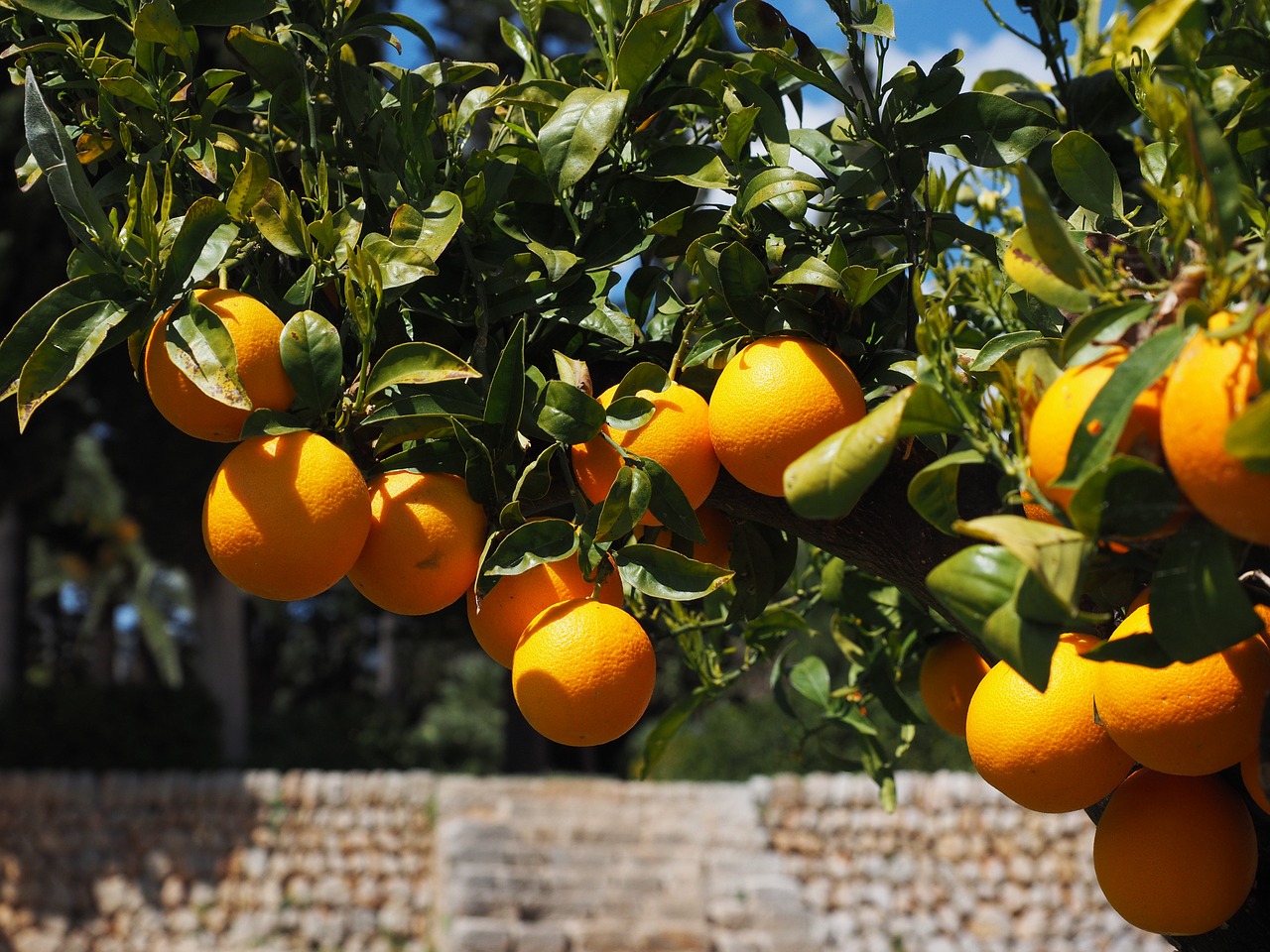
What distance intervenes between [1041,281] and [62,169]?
24.4 inches

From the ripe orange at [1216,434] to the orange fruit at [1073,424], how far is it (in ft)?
0.11

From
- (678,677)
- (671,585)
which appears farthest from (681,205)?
(678,677)

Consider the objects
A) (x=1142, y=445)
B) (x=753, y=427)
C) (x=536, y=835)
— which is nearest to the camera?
(x=1142, y=445)

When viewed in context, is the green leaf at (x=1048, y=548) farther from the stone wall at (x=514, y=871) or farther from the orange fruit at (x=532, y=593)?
the stone wall at (x=514, y=871)

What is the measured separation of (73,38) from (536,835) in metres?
5.86

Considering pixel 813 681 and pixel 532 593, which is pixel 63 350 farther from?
pixel 813 681

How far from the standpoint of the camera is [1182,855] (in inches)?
28.1

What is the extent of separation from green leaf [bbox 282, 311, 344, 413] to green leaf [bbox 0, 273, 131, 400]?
125mm

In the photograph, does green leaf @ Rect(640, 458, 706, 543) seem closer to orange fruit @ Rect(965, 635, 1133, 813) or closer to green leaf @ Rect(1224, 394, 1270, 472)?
orange fruit @ Rect(965, 635, 1133, 813)

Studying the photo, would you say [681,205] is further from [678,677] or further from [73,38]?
[678,677]

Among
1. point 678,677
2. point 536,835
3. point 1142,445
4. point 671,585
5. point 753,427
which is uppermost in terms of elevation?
point 1142,445

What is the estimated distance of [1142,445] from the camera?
554 millimetres

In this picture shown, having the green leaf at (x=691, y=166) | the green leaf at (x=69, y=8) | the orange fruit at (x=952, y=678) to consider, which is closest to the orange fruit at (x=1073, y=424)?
the green leaf at (x=691, y=166)

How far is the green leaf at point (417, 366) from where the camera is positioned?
0.79 metres
